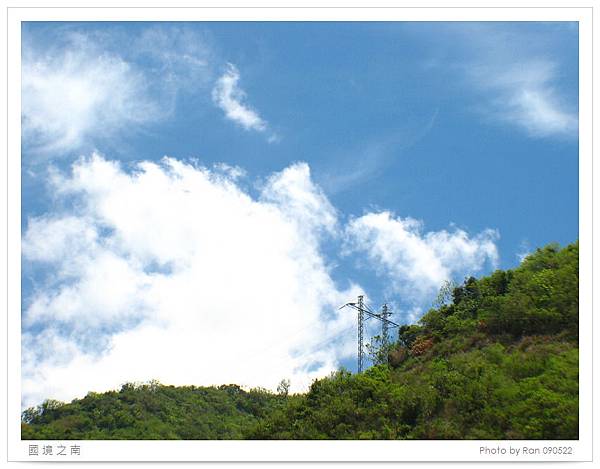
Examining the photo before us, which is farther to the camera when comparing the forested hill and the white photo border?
the forested hill

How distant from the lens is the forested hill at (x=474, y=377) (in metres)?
24.0

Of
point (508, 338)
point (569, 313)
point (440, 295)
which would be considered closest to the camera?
point (569, 313)

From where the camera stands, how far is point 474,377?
28.5 metres

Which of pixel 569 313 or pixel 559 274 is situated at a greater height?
pixel 559 274

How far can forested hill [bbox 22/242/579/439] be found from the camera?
78.8 feet

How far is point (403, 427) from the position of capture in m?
27.2
